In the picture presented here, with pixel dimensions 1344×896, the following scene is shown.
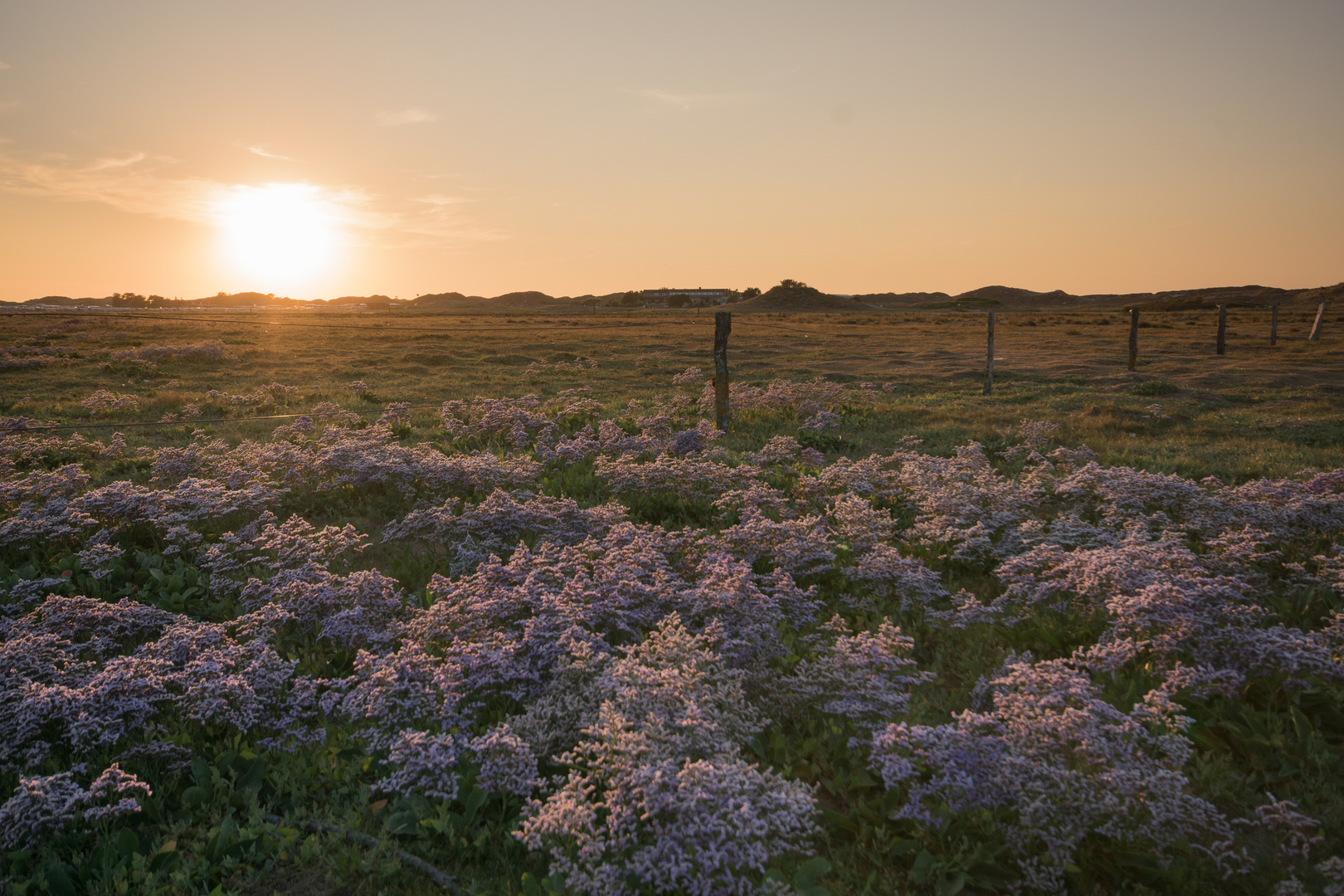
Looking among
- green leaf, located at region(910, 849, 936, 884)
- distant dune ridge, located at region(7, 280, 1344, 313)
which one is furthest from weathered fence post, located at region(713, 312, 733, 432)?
distant dune ridge, located at region(7, 280, 1344, 313)

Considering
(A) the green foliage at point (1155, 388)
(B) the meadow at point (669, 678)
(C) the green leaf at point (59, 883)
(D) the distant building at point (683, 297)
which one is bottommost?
(C) the green leaf at point (59, 883)

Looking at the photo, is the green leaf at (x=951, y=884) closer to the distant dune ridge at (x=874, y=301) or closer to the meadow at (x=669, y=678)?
the meadow at (x=669, y=678)

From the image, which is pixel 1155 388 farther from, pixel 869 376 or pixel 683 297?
pixel 683 297

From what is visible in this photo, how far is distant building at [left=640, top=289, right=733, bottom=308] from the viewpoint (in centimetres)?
13062

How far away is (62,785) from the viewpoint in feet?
13.4

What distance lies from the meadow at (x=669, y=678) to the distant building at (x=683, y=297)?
119788 millimetres

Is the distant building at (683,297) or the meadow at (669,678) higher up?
the distant building at (683,297)

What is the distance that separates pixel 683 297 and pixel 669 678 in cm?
13291

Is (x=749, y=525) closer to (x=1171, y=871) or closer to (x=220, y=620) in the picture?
(x=1171, y=871)

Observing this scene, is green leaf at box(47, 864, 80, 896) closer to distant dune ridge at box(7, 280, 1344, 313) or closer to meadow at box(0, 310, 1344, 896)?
meadow at box(0, 310, 1344, 896)

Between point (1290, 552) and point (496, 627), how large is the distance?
8.72 metres

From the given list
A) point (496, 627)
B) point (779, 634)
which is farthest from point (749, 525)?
point (496, 627)

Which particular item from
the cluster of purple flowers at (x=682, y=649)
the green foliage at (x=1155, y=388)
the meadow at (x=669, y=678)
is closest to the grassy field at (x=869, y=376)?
the green foliage at (x=1155, y=388)

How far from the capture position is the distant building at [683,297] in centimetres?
13062
